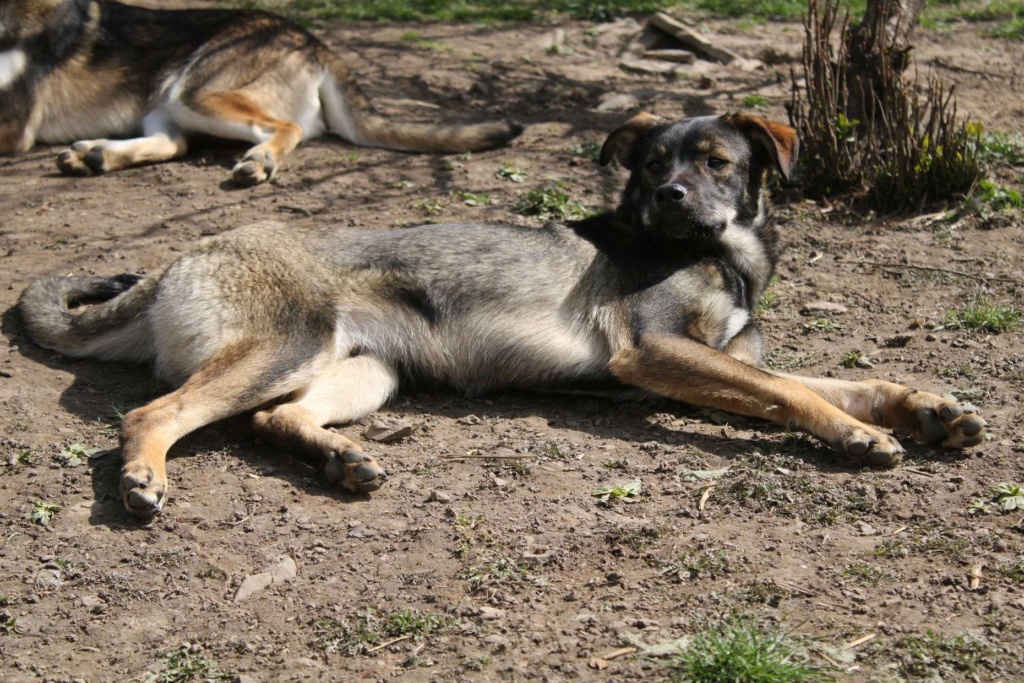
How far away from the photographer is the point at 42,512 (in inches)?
176

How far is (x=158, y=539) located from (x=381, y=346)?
173 centimetres

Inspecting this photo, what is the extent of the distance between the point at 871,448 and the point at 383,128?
223 inches

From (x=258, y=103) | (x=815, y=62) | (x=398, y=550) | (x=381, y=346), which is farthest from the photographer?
(x=258, y=103)

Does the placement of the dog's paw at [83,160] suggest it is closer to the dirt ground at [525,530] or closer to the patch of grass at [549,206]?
the dirt ground at [525,530]

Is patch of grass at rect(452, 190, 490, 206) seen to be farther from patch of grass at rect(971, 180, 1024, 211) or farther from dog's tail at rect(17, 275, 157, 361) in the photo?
patch of grass at rect(971, 180, 1024, 211)

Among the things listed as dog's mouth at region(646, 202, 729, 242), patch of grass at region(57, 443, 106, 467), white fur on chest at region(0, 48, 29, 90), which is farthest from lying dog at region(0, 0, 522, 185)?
patch of grass at region(57, 443, 106, 467)

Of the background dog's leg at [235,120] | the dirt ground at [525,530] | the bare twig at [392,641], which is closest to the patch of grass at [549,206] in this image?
the dirt ground at [525,530]

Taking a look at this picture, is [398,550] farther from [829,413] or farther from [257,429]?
[829,413]

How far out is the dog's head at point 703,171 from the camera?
19.4ft

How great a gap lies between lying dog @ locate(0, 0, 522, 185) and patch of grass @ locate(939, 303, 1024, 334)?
3943mm

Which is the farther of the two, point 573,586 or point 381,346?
point 381,346

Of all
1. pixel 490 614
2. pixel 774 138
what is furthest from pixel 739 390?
pixel 490 614

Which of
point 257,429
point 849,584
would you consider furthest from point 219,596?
point 849,584

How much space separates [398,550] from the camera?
432 centimetres
